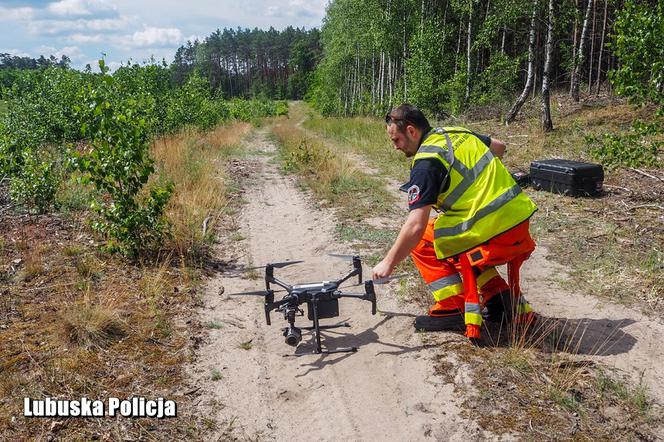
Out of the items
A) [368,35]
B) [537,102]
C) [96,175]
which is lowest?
[96,175]

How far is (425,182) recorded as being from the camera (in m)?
3.32

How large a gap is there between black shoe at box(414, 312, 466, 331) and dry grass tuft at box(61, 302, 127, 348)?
2.43 meters

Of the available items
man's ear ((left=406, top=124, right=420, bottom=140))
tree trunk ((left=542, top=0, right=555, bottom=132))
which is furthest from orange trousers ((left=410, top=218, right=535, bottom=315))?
tree trunk ((left=542, top=0, right=555, bottom=132))

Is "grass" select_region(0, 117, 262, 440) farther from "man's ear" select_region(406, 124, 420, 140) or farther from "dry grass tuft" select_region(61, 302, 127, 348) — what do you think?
"man's ear" select_region(406, 124, 420, 140)

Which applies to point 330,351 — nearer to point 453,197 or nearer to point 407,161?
point 453,197

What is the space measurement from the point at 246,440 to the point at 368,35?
88.8ft

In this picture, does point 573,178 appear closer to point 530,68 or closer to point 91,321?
point 91,321

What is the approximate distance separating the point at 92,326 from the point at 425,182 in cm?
282

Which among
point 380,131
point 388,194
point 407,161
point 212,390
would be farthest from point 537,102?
point 212,390

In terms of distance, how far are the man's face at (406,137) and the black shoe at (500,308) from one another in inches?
50.6

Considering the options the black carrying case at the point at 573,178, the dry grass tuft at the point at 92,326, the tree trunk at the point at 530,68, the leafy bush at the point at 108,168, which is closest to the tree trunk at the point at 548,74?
the tree trunk at the point at 530,68

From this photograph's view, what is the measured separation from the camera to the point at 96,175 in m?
5.42

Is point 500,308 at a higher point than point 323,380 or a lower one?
higher

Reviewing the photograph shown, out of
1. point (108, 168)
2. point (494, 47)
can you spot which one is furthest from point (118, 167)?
point (494, 47)
